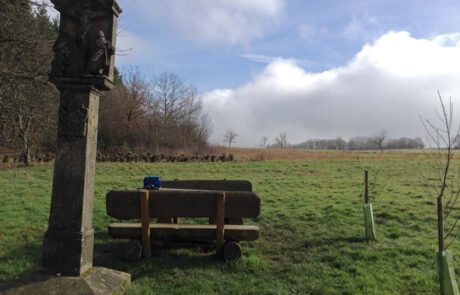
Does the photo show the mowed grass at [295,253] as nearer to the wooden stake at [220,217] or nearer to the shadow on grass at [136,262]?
the shadow on grass at [136,262]

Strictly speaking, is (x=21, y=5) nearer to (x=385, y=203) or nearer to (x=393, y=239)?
(x=393, y=239)

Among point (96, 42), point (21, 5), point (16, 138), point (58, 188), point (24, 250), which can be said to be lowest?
point (24, 250)

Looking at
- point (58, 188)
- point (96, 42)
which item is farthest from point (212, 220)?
point (96, 42)

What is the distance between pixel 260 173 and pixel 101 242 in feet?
53.1

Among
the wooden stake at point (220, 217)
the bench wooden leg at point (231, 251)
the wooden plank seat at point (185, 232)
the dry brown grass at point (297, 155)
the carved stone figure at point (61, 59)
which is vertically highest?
the carved stone figure at point (61, 59)

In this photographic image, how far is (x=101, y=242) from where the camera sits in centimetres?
836

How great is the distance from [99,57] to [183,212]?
281cm

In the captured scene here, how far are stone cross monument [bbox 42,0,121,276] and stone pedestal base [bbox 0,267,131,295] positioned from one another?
0.13m

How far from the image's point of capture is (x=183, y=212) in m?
7.04

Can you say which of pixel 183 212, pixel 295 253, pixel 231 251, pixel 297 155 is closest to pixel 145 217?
pixel 183 212

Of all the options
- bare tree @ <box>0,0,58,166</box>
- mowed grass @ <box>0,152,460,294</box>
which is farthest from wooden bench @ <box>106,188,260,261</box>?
bare tree @ <box>0,0,58,166</box>

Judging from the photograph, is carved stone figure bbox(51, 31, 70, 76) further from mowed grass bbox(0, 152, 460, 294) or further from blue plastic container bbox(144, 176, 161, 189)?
blue plastic container bbox(144, 176, 161, 189)

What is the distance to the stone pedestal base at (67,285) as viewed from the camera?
4.80 meters

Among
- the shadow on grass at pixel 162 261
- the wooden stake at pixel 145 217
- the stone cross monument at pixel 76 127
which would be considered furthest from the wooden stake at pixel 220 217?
the stone cross monument at pixel 76 127
